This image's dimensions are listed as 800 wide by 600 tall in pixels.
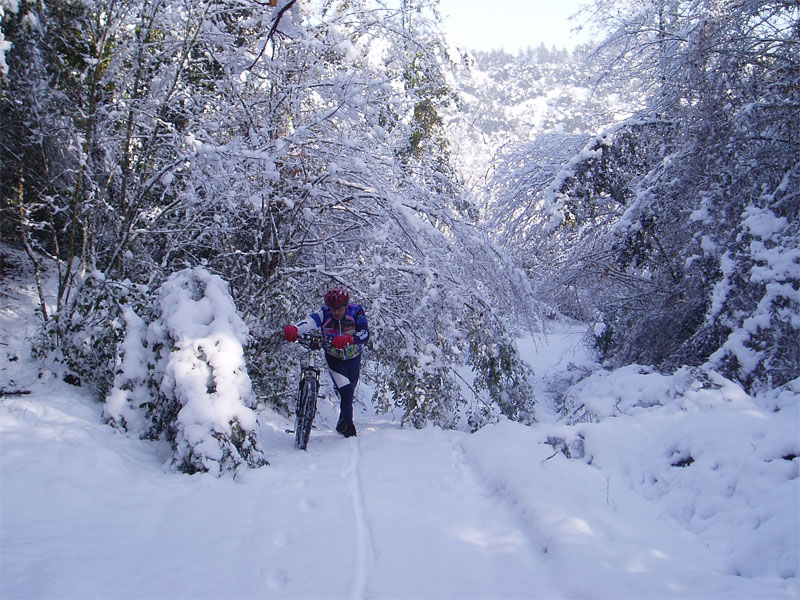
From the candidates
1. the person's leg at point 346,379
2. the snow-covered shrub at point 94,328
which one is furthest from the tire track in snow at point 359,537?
the snow-covered shrub at point 94,328

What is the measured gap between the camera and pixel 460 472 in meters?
4.50

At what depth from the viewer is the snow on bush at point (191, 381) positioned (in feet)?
13.8

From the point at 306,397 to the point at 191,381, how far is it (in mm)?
1472

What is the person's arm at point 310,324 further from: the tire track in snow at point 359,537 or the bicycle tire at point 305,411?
the tire track in snow at point 359,537

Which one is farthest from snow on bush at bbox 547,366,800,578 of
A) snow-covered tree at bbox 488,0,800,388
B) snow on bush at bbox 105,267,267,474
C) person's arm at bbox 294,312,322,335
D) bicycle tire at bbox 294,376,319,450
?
snow on bush at bbox 105,267,267,474

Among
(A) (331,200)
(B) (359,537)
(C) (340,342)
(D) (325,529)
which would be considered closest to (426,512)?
(B) (359,537)

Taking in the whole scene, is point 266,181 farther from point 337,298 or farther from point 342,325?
point 342,325

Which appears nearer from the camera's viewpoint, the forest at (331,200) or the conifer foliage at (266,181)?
the forest at (331,200)

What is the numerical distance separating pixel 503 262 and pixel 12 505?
5.45m

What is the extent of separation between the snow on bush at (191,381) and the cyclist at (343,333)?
3.17 ft

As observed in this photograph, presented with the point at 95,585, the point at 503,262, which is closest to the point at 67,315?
the point at 95,585

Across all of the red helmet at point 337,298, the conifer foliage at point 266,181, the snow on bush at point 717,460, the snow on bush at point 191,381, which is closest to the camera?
the snow on bush at point 717,460

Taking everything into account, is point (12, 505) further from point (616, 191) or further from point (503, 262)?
point (616, 191)

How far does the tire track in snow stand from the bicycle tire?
94 cm
